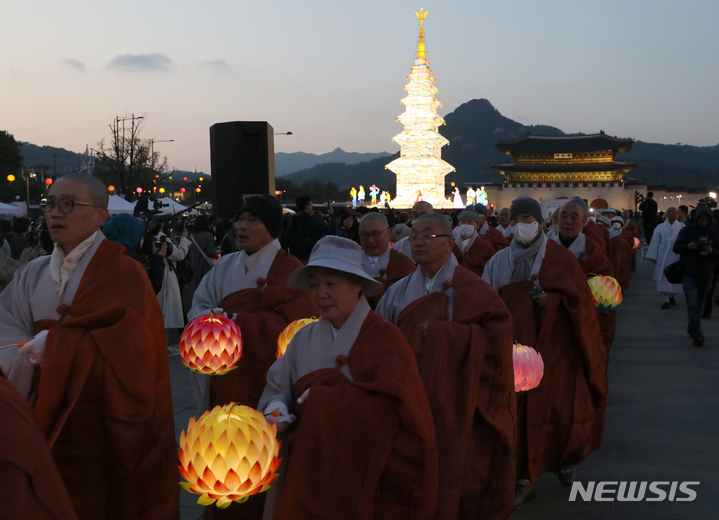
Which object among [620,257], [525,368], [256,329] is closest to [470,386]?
[525,368]

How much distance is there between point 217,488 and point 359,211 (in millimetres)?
11240

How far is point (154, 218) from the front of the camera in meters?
8.23

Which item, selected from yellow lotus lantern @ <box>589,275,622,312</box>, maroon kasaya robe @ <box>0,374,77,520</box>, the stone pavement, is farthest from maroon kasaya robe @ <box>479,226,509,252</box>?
maroon kasaya robe @ <box>0,374,77,520</box>

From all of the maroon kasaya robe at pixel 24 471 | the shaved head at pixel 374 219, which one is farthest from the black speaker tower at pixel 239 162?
the maroon kasaya robe at pixel 24 471

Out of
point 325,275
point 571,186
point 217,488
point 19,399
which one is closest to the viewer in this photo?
point 19,399

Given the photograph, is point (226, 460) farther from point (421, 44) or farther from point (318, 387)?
point (421, 44)

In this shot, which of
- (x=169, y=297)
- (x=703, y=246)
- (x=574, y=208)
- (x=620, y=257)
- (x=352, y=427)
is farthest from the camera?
(x=620, y=257)

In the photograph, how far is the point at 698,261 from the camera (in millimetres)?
9836

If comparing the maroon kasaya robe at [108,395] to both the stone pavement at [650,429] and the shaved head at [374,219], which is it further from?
the shaved head at [374,219]

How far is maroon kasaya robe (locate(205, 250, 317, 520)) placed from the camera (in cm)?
433

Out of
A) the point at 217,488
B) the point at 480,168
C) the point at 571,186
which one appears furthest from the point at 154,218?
the point at 480,168

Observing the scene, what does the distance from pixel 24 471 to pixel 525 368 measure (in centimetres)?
279

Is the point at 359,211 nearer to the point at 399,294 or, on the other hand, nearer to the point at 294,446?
the point at 399,294

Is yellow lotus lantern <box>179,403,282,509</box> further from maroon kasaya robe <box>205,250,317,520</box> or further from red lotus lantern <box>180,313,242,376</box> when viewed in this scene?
maroon kasaya robe <box>205,250,317,520</box>
